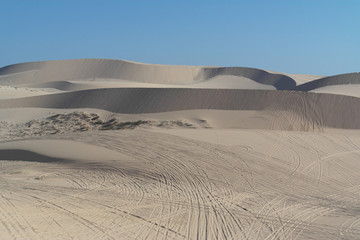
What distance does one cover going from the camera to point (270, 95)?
21250 mm

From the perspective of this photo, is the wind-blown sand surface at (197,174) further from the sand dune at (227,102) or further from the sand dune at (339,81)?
the sand dune at (339,81)

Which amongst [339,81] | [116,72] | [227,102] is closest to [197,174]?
[227,102]

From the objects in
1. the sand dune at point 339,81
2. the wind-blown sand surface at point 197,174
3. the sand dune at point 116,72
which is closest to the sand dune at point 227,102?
the wind-blown sand surface at point 197,174

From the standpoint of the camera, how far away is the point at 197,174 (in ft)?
33.2

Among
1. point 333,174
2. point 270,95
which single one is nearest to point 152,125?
point 270,95

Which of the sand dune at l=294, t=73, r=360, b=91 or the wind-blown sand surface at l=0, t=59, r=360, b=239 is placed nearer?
the wind-blown sand surface at l=0, t=59, r=360, b=239

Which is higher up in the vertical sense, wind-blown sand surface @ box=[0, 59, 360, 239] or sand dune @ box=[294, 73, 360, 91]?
wind-blown sand surface @ box=[0, 59, 360, 239]

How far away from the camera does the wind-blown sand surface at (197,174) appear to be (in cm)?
680

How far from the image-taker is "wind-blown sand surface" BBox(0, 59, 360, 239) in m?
6.80

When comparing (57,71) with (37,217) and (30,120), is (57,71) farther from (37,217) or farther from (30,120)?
(37,217)

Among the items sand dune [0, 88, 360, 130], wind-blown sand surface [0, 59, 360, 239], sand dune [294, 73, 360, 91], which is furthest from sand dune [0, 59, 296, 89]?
wind-blown sand surface [0, 59, 360, 239]

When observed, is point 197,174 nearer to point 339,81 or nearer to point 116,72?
point 339,81

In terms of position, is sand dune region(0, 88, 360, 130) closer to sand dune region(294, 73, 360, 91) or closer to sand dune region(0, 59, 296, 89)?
sand dune region(294, 73, 360, 91)

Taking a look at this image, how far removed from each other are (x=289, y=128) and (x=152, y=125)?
6.83 metres
